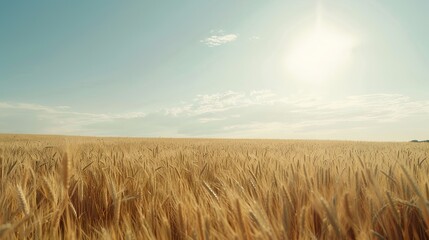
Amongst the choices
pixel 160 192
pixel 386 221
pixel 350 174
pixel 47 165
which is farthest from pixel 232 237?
pixel 47 165

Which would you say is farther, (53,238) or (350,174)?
(350,174)

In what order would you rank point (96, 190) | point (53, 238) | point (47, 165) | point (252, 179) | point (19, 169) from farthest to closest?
point (47, 165) → point (19, 169) → point (96, 190) → point (252, 179) → point (53, 238)

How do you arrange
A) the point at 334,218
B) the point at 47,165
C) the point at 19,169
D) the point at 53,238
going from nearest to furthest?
the point at 334,218 → the point at 53,238 → the point at 19,169 → the point at 47,165

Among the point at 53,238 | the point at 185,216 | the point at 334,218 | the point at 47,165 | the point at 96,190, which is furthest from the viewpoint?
the point at 47,165

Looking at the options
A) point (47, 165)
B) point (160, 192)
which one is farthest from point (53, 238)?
point (47, 165)

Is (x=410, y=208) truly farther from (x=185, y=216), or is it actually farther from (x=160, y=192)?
(x=160, y=192)

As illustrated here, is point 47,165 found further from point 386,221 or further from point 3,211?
point 386,221

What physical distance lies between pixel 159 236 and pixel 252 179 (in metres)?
0.70

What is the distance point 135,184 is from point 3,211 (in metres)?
0.76

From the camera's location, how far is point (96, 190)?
182 cm

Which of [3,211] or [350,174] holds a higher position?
[350,174]

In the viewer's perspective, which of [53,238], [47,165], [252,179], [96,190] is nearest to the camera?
[53,238]

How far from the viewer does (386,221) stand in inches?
39.2

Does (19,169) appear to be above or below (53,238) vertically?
above
